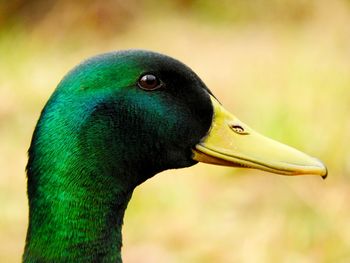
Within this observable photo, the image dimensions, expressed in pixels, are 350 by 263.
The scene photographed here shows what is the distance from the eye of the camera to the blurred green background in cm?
367

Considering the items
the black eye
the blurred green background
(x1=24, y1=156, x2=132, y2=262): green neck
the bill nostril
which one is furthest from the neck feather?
the blurred green background

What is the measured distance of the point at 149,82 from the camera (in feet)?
6.26

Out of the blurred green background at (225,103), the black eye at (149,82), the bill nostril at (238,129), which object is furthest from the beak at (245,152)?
the blurred green background at (225,103)

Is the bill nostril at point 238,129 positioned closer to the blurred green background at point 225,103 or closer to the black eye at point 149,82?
the black eye at point 149,82

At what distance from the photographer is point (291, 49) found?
5.15m

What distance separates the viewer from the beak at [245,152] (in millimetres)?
1942

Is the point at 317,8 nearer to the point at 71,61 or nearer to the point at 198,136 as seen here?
the point at 71,61

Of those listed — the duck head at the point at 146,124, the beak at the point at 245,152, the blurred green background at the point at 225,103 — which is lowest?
the blurred green background at the point at 225,103

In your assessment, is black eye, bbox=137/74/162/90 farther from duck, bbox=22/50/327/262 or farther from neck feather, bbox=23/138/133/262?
neck feather, bbox=23/138/133/262

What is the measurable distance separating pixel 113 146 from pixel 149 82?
14 cm

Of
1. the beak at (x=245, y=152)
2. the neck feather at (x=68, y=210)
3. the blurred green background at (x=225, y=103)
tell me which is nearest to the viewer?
the neck feather at (x=68, y=210)

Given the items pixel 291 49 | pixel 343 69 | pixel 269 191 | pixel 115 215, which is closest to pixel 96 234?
pixel 115 215

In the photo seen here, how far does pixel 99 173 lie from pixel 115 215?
0.30 ft

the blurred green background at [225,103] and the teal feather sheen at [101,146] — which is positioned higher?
the teal feather sheen at [101,146]
